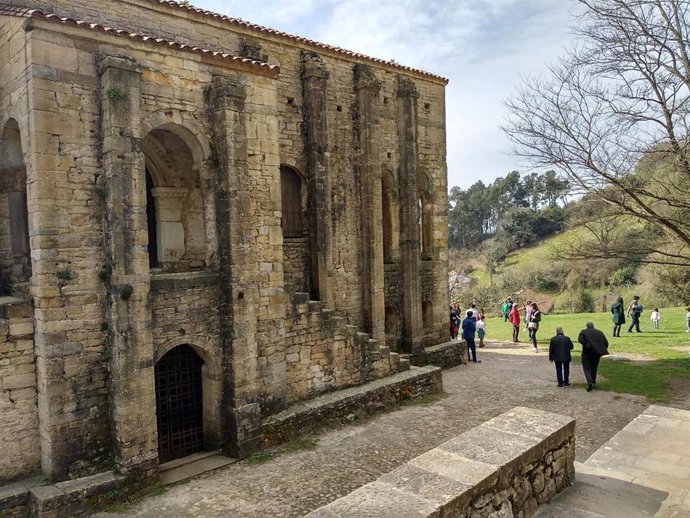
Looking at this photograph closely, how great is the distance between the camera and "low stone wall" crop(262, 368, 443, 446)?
936cm

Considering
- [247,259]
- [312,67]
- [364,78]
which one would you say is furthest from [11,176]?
[364,78]

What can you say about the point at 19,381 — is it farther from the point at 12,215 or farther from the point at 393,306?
the point at 393,306

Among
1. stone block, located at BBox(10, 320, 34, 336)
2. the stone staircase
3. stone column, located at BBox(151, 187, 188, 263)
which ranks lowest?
the stone staircase

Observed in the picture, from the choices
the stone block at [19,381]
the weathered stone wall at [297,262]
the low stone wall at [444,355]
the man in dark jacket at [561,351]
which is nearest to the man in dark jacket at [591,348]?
the man in dark jacket at [561,351]

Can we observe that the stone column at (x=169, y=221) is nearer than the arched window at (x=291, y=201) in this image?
Yes

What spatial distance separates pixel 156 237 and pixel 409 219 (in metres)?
7.84

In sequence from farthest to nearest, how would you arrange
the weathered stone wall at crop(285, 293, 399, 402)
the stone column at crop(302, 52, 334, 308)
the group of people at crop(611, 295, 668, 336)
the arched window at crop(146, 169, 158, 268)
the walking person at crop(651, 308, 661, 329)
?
the walking person at crop(651, 308, 661, 329) < the group of people at crop(611, 295, 668, 336) < the stone column at crop(302, 52, 334, 308) < the weathered stone wall at crop(285, 293, 399, 402) < the arched window at crop(146, 169, 158, 268)

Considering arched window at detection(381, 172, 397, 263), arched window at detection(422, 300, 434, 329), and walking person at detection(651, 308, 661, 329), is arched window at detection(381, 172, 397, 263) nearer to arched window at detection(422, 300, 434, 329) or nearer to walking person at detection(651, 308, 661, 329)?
arched window at detection(422, 300, 434, 329)

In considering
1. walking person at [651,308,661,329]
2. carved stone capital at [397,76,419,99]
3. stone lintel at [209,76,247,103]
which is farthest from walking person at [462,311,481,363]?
stone lintel at [209,76,247,103]

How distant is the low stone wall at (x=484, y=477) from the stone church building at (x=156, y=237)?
15.2 feet

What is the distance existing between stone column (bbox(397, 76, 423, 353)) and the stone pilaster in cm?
632

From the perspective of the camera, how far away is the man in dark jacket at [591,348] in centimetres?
1208

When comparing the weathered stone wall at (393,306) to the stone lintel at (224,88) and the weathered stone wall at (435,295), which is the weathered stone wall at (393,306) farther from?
the stone lintel at (224,88)

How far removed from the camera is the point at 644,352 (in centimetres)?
1655
